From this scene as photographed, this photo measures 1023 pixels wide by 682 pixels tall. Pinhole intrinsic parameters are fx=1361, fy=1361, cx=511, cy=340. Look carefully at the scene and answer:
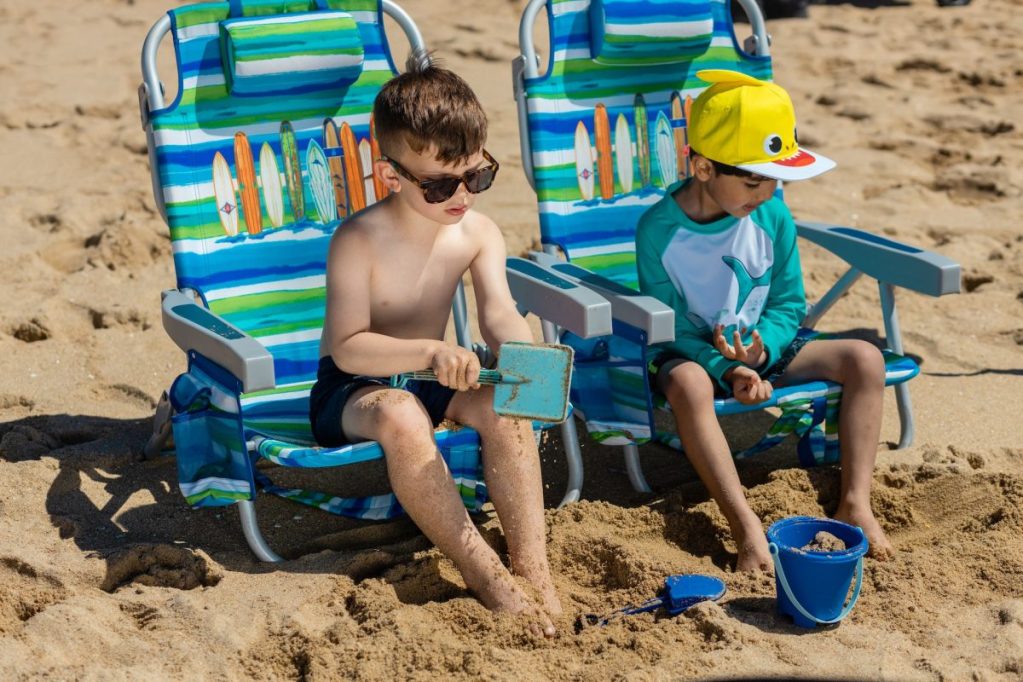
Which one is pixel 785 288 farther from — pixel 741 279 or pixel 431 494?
pixel 431 494

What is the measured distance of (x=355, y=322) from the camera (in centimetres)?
317

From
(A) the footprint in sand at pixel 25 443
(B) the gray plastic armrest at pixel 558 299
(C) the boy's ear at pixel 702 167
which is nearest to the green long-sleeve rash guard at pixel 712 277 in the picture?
(C) the boy's ear at pixel 702 167

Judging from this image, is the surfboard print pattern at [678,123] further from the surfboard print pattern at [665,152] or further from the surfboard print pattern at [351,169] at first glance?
the surfboard print pattern at [351,169]

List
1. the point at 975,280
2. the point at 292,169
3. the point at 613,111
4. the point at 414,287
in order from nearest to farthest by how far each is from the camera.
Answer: the point at 414,287 → the point at 292,169 → the point at 613,111 → the point at 975,280

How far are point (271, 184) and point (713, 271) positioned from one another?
129cm

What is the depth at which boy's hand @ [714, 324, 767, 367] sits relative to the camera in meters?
3.45

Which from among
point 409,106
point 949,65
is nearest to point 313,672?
point 409,106

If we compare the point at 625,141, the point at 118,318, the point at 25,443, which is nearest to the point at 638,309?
the point at 625,141

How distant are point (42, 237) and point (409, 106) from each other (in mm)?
2863

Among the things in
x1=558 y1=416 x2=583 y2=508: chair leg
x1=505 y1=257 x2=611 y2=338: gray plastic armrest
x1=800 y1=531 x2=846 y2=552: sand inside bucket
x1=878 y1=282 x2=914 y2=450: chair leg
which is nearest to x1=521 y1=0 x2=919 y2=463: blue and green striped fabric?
x1=505 y1=257 x2=611 y2=338: gray plastic armrest

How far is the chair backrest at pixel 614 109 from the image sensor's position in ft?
13.6

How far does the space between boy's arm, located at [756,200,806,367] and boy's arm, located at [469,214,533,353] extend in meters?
0.74

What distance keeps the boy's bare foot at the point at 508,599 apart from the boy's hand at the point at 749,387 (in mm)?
788

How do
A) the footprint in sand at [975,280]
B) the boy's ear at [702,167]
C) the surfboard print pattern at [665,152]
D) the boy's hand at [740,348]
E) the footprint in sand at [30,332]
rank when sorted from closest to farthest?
the boy's hand at [740,348] < the boy's ear at [702,167] < the surfboard print pattern at [665,152] < the footprint in sand at [30,332] < the footprint in sand at [975,280]
